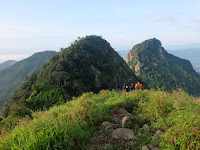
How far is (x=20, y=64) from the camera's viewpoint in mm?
148000

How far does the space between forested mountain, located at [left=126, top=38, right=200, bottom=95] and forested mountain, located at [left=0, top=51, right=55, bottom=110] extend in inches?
3443

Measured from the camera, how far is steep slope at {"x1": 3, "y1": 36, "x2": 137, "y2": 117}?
29.4 metres

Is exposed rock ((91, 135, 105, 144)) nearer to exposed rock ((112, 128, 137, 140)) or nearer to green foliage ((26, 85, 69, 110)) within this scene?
exposed rock ((112, 128, 137, 140))

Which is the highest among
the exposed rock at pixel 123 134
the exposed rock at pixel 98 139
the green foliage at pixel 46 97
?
the exposed rock at pixel 123 134

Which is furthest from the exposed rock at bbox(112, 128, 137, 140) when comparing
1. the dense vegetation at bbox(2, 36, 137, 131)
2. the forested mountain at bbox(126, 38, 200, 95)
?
the forested mountain at bbox(126, 38, 200, 95)

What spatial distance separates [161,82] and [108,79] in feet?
159

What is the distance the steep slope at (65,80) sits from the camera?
29391 millimetres

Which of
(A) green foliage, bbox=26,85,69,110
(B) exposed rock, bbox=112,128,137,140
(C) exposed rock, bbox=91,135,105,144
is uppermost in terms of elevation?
(B) exposed rock, bbox=112,128,137,140

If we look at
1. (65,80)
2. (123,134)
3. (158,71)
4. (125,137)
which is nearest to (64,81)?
(65,80)

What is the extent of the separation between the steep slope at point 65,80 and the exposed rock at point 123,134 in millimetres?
18373

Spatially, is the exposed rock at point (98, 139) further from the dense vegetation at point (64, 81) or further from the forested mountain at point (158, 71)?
the forested mountain at point (158, 71)

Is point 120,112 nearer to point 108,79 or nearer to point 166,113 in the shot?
point 166,113

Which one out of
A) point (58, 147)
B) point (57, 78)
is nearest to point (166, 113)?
point (58, 147)

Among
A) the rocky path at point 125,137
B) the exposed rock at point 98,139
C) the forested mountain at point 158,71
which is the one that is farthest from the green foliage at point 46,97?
the forested mountain at point 158,71
